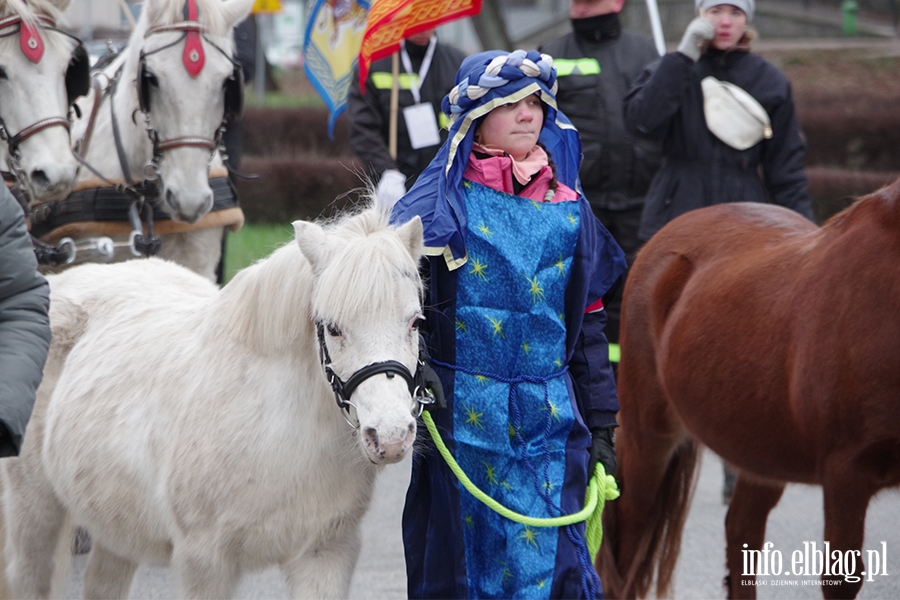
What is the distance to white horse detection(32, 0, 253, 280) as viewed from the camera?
15.9 ft

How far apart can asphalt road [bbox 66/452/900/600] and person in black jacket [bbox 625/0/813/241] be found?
5.36ft

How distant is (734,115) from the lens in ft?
17.5

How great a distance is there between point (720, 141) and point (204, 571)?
3463mm

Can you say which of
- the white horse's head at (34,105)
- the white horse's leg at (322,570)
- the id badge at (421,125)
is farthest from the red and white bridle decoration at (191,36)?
the white horse's leg at (322,570)

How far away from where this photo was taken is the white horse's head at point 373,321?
2.68 m

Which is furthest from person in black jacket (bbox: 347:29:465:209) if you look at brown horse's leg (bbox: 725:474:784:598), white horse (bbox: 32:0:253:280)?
brown horse's leg (bbox: 725:474:784:598)

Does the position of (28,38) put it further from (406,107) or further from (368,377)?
(406,107)

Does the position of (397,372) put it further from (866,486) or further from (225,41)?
(225,41)

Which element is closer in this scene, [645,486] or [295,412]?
[295,412]

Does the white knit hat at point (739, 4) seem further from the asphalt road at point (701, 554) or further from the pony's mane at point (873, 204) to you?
the asphalt road at point (701, 554)

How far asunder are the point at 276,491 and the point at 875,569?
3.17 m

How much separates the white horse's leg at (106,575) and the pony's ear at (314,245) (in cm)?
169

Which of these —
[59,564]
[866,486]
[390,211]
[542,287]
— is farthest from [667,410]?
[59,564]

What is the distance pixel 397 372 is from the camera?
2.74m
